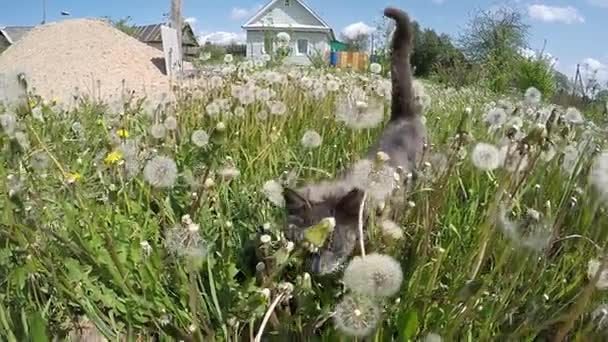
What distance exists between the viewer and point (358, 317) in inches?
32.4

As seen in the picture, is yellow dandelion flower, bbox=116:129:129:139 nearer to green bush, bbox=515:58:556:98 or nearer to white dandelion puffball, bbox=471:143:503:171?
white dandelion puffball, bbox=471:143:503:171

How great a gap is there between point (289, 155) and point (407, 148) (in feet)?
1.35

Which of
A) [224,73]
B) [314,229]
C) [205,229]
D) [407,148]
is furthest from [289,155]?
[224,73]

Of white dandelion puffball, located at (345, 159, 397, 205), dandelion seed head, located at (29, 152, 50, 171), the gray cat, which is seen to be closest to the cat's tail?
the gray cat

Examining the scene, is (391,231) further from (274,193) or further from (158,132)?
(158,132)

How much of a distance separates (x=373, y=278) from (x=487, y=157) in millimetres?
570

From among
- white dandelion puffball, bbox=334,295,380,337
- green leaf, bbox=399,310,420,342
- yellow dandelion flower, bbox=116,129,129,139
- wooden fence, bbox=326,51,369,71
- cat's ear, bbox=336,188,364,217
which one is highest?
wooden fence, bbox=326,51,369,71

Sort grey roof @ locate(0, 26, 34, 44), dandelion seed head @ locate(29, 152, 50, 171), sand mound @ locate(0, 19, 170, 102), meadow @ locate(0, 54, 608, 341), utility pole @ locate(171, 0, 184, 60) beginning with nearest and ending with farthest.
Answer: meadow @ locate(0, 54, 608, 341), dandelion seed head @ locate(29, 152, 50, 171), sand mound @ locate(0, 19, 170, 102), utility pole @ locate(171, 0, 184, 60), grey roof @ locate(0, 26, 34, 44)

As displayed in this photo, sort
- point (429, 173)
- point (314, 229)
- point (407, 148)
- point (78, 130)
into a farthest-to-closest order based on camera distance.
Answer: point (78, 130)
point (407, 148)
point (429, 173)
point (314, 229)


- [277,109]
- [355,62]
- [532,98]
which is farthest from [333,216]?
[355,62]

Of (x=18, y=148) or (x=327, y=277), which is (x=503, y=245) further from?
(x=18, y=148)

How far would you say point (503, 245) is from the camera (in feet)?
3.64

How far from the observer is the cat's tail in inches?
76.9

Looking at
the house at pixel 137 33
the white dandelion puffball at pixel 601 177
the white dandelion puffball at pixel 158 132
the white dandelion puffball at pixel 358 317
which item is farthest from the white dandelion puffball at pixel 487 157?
the house at pixel 137 33
